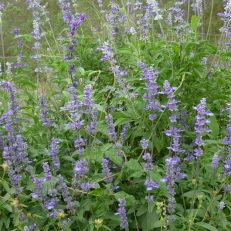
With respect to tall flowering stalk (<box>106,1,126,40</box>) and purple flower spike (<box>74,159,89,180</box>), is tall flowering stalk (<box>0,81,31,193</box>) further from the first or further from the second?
tall flowering stalk (<box>106,1,126,40</box>)

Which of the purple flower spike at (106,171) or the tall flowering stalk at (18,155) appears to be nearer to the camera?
the purple flower spike at (106,171)

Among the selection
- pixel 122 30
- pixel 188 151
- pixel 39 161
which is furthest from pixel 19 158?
pixel 122 30

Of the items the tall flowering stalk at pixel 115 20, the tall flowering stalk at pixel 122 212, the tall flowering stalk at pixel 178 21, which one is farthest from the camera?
the tall flowering stalk at pixel 115 20

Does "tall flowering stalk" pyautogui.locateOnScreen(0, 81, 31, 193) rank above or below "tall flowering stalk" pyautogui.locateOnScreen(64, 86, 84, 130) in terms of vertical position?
below

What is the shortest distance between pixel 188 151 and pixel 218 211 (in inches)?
19.6

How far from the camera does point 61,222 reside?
2387 mm

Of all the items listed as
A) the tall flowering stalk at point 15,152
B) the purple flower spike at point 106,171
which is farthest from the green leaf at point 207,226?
the tall flowering stalk at point 15,152

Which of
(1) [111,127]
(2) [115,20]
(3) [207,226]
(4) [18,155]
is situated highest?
(2) [115,20]

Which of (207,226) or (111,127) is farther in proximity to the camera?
(111,127)

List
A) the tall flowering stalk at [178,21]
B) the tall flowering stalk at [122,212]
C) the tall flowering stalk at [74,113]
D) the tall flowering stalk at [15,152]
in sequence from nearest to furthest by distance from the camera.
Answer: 1. the tall flowering stalk at [122,212]
2. the tall flowering stalk at [74,113]
3. the tall flowering stalk at [15,152]
4. the tall flowering stalk at [178,21]

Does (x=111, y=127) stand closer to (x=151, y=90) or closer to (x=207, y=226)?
(x=151, y=90)

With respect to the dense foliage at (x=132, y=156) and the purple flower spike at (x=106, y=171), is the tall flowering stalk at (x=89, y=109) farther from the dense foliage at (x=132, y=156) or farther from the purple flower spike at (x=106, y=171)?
the purple flower spike at (x=106, y=171)

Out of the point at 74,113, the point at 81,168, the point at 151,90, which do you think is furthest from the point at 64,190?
the point at 151,90

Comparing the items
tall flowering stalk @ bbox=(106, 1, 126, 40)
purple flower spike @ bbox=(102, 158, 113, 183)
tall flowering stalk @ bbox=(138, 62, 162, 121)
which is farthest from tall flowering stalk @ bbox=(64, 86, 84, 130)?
tall flowering stalk @ bbox=(106, 1, 126, 40)
